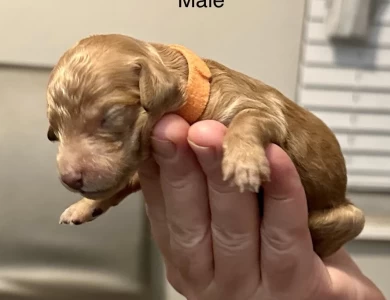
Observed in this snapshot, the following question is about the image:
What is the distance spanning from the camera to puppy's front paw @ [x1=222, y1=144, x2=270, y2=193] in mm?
769

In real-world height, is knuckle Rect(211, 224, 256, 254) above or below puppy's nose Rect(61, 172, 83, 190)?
below

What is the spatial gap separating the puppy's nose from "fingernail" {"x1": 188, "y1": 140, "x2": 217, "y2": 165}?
0.16 metres

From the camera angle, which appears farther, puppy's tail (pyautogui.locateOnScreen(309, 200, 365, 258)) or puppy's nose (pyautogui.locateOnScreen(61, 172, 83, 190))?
→ puppy's tail (pyautogui.locateOnScreen(309, 200, 365, 258))

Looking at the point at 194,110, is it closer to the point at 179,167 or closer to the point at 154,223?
the point at 179,167

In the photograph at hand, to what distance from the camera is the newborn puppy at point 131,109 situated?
2.55 ft

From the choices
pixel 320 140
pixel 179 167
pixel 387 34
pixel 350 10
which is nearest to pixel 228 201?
pixel 179 167

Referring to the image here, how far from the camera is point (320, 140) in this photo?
1000 mm

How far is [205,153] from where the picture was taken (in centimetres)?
83

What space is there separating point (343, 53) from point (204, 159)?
0.96 meters

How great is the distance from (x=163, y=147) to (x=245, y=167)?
13cm

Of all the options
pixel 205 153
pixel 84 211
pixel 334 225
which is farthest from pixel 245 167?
pixel 84 211

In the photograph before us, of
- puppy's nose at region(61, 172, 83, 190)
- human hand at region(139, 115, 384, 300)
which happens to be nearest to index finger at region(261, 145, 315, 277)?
human hand at region(139, 115, 384, 300)

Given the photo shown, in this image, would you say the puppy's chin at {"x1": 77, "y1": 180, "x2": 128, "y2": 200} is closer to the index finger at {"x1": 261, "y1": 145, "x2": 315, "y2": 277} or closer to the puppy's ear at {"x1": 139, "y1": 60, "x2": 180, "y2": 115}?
the puppy's ear at {"x1": 139, "y1": 60, "x2": 180, "y2": 115}

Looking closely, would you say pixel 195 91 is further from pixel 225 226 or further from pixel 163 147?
pixel 225 226
